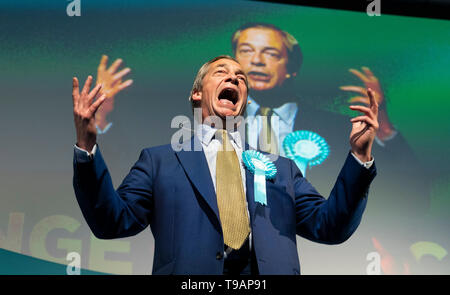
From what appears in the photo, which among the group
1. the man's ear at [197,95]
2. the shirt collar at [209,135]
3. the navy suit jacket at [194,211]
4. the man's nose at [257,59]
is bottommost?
the navy suit jacket at [194,211]

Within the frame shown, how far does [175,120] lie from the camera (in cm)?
295

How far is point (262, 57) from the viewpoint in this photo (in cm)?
315

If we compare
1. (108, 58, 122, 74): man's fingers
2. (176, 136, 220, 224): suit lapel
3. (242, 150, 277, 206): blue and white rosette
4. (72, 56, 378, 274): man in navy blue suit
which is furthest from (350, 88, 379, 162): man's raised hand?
(108, 58, 122, 74): man's fingers

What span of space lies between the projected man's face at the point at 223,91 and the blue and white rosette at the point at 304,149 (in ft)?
3.10

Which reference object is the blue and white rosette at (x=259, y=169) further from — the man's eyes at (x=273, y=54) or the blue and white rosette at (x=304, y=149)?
the man's eyes at (x=273, y=54)

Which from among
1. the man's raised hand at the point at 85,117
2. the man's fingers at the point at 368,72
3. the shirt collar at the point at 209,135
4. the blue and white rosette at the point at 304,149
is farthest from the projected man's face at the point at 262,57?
the man's raised hand at the point at 85,117

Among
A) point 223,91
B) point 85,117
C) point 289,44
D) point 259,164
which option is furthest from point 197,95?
point 289,44

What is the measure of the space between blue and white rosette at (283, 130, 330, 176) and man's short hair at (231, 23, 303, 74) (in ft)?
1.52

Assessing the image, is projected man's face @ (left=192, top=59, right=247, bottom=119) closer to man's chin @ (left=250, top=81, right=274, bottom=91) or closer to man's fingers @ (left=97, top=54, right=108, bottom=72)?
man's chin @ (left=250, top=81, right=274, bottom=91)

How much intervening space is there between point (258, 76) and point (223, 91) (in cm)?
117

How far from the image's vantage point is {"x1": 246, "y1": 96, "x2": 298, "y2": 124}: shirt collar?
301 cm

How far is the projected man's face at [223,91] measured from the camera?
1920 mm

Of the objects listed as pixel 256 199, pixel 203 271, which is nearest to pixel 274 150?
pixel 256 199

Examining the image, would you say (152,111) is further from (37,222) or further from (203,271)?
(203,271)
